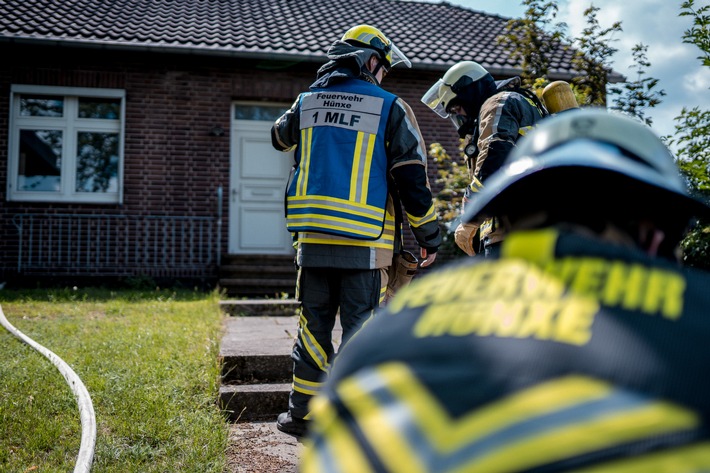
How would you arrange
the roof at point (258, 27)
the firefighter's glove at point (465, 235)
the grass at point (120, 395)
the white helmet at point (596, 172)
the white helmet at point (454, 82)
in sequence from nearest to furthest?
the white helmet at point (596, 172) < the grass at point (120, 395) < the firefighter's glove at point (465, 235) < the white helmet at point (454, 82) < the roof at point (258, 27)

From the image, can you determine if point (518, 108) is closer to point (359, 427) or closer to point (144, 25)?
point (359, 427)

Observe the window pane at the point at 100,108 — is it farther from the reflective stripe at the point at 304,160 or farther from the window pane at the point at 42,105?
the reflective stripe at the point at 304,160

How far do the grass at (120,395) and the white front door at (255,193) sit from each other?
4941 mm

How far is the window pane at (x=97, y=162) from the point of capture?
1124 cm

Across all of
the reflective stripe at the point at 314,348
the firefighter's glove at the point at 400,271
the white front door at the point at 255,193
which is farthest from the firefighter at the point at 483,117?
the white front door at the point at 255,193

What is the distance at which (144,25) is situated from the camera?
1189 cm

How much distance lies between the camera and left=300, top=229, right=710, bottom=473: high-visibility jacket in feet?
2.57

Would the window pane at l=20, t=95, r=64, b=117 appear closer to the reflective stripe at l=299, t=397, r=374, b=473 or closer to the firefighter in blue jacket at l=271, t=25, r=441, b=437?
the firefighter in blue jacket at l=271, t=25, r=441, b=437

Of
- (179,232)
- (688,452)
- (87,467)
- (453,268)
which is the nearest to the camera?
(688,452)

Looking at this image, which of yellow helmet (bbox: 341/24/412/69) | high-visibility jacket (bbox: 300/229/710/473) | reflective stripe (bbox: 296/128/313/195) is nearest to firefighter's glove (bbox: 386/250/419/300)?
reflective stripe (bbox: 296/128/313/195)

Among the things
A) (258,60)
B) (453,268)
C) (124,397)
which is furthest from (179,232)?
(453,268)

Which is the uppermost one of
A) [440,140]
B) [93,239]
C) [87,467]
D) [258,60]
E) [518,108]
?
[258,60]

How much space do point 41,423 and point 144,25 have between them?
957 centimetres

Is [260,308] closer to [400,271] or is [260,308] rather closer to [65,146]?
[400,271]
